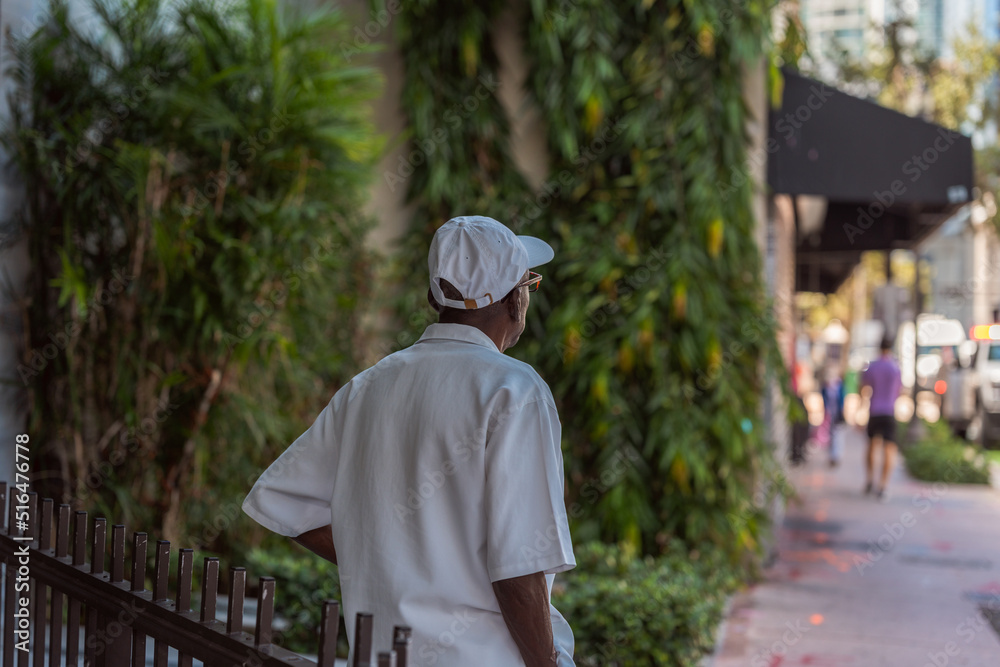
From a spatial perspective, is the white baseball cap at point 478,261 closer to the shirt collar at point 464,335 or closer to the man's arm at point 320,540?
the shirt collar at point 464,335

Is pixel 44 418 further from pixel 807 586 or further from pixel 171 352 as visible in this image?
pixel 807 586

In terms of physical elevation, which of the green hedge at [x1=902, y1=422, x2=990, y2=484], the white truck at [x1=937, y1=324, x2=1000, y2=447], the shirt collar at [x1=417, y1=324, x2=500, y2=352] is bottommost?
the green hedge at [x1=902, y1=422, x2=990, y2=484]

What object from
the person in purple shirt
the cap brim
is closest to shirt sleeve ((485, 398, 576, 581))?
the cap brim

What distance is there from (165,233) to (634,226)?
10.5 feet

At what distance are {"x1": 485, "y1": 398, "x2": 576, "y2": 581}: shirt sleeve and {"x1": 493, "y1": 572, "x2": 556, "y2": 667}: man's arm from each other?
0.03 meters

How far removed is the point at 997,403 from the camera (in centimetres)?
1764

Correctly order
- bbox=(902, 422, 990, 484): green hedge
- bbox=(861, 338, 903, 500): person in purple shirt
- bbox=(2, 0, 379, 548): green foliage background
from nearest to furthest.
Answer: bbox=(2, 0, 379, 548): green foliage background, bbox=(861, 338, 903, 500): person in purple shirt, bbox=(902, 422, 990, 484): green hedge

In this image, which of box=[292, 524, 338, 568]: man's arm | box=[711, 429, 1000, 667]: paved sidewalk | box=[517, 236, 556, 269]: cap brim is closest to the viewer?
box=[517, 236, 556, 269]: cap brim

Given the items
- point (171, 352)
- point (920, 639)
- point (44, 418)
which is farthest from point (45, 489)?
point (920, 639)

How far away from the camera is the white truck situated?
1770cm

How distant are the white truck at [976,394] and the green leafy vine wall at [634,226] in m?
13.2

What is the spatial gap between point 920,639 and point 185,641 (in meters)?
4.91

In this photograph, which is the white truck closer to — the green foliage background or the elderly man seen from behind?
the green foliage background

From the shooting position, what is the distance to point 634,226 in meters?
6.44
